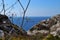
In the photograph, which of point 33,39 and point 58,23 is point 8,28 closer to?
point 33,39

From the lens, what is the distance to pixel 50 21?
52.5 ft

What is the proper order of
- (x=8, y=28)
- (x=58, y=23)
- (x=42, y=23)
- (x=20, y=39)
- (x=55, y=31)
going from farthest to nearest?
(x=42, y=23) < (x=58, y=23) < (x=55, y=31) < (x=8, y=28) < (x=20, y=39)

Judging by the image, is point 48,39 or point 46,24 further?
point 46,24

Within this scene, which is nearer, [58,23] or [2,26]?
[2,26]

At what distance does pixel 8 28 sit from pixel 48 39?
68.1 inches

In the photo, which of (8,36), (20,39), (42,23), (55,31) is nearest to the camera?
(8,36)

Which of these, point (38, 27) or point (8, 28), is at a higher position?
point (8, 28)

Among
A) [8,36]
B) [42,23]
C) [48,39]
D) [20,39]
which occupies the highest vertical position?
[8,36]

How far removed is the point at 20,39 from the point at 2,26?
168 cm

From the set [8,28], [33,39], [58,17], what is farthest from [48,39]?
[58,17]

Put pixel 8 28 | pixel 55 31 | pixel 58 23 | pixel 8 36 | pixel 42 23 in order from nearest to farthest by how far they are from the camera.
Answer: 1. pixel 8 36
2. pixel 8 28
3. pixel 55 31
4. pixel 58 23
5. pixel 42 23

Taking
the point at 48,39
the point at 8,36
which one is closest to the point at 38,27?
the point at 48,39

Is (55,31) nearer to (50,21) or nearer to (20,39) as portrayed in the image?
(50,21)

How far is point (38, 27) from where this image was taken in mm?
15617
